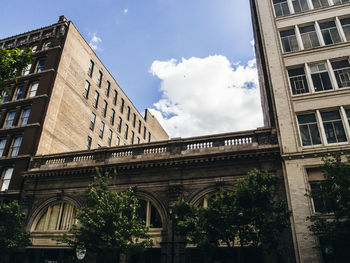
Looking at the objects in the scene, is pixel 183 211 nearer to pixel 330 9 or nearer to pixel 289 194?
pixel 289 194

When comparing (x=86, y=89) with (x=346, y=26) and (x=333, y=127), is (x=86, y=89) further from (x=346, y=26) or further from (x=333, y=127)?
(x=346, y=26)

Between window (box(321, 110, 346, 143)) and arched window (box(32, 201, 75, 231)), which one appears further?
arched window (box(32, 201, 75, 231))

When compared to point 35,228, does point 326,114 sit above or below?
above

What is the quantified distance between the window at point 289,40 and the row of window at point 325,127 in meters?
5.90

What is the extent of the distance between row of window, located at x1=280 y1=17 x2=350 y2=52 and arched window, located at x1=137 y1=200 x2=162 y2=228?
15.7m

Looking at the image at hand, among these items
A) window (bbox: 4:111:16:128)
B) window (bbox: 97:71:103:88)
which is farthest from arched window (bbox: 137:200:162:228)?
window (bbox: 97:71:103:88)

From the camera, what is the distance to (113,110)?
129 ft

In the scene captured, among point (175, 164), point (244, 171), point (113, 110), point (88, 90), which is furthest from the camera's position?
point (113, 110)

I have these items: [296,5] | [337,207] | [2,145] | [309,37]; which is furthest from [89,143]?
[337,207]

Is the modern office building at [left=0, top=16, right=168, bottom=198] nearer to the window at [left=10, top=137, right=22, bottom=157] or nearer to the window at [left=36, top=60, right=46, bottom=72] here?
the window at [left=10, top=137, right=22, bottom=157]

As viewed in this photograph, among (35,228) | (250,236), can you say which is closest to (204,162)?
(250,236)

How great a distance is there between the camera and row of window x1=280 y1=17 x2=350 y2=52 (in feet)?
67.8

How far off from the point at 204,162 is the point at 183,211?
16.0 feet

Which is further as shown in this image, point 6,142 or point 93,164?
point 6,142
